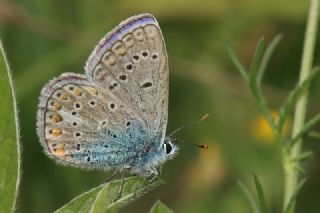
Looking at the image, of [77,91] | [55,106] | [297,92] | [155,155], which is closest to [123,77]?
[77,91]

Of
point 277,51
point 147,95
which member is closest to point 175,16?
point 277,51

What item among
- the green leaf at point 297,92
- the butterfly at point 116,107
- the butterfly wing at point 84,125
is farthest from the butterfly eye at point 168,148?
the green leaf at point 297,92

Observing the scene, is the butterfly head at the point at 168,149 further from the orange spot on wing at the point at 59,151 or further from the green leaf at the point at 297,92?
the green leaf at the point at 297,92

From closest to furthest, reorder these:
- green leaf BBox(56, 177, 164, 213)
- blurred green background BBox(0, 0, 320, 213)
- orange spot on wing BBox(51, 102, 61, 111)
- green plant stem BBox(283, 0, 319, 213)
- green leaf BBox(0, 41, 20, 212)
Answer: green leaf BBox(56, 177, 164, 213), green leaf BBox(0, 41, 20, 212), green plant stem BBox(283, 0, 319, 213), orange spot on wing BBox(51, 102, 61, 111), blurred green background BBox(0, 0, 320, 213)

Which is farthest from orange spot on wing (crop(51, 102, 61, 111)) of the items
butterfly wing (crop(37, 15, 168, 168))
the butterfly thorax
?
the butterfly thorax

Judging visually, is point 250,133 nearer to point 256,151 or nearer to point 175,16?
point 256,151

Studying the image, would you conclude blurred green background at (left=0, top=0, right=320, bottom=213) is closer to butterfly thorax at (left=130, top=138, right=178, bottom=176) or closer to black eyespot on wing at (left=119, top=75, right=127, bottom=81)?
butterfly thorax at (left=130, top=138, right=178, bottom=176)
